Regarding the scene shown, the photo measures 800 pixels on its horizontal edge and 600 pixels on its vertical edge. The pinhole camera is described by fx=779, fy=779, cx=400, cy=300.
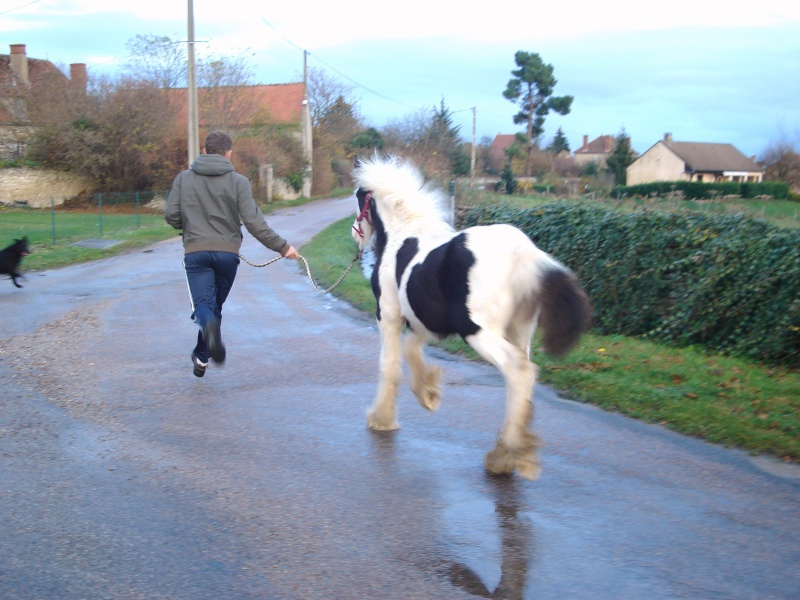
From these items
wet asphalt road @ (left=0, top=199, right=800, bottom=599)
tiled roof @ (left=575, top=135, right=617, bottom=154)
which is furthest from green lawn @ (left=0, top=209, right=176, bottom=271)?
tiled roof @ (left=575, top=135, right=617, bottom=154)

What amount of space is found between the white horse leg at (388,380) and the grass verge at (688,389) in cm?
122

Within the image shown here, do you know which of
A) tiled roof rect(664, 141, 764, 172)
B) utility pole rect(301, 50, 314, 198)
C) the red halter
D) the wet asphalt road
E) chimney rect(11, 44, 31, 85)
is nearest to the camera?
the wet asphalt road

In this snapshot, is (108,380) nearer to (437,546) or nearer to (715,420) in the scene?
(437,546)

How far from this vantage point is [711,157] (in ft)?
217

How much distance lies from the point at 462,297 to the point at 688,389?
2.94 metres

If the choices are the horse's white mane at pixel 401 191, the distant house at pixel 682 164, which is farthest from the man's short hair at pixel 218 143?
the distant house at pixel 682 164

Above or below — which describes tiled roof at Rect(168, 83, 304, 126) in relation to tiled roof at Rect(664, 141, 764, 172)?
above

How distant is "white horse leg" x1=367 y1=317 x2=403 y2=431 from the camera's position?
19.1 feet

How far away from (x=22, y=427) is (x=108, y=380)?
144 centimetres

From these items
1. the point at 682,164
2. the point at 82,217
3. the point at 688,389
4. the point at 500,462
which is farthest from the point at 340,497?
the point at 682,164

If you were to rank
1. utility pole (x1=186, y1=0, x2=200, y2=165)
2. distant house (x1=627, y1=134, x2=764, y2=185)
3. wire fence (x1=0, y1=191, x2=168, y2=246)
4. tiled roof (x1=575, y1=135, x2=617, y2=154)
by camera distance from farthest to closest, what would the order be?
1. tiled roof (x1=575, y1=135, x2=617, y2=154)
2. distant house (x1=627, y1=134, x2=764, y2=185)
3. utility pole (x1=186, y1=0, x2=200, y2=165)
4. wire fence (x1=0, y1=191, x2=168, y2=246)

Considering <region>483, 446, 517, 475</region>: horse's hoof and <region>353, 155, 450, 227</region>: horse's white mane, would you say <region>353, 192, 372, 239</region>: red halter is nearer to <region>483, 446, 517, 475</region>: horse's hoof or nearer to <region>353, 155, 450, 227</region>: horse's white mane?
<region>353, 155, 450, 227</region>: horse's white mane

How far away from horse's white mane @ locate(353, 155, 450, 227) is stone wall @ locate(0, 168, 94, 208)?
112ft

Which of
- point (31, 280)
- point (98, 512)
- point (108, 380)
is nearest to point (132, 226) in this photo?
point (31, 280)
